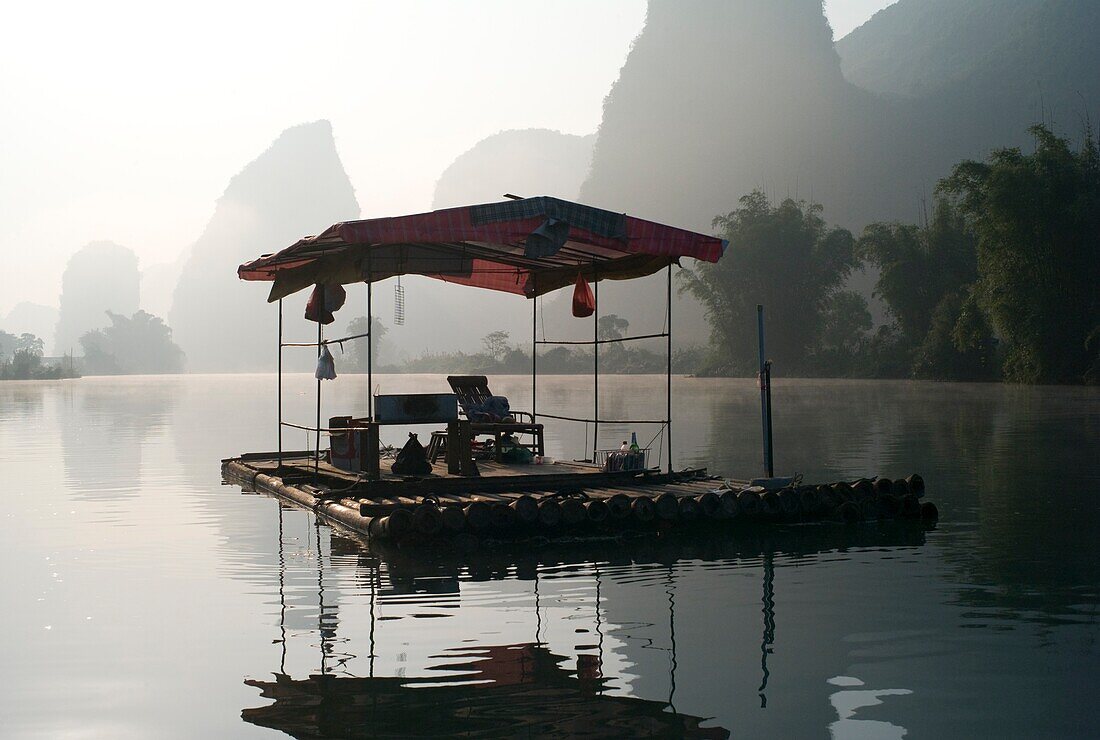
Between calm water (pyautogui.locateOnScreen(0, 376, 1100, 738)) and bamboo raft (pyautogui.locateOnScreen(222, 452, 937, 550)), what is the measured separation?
0.97 ft

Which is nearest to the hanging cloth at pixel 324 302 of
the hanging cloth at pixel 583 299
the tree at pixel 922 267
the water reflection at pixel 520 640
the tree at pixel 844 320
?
the hanging cloth at pixel 583 299

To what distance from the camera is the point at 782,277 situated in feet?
278

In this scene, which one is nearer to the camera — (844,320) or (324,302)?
(324,302)

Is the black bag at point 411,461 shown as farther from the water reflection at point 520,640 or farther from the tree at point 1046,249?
the tree at point 1046,249

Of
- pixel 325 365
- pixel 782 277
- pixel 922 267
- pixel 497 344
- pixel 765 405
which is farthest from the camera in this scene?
pixel 497 344

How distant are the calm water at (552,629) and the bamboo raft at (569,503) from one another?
29 cm

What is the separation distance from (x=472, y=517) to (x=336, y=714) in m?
5.08

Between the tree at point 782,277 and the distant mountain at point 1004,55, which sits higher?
the distant mountain at point 1004,55

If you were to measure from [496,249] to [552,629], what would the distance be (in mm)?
7434

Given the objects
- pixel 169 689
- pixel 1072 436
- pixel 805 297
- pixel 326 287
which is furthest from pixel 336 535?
pixel 805 297

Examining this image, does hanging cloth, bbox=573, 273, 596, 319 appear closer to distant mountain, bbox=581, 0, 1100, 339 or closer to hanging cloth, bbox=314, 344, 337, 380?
hanging cloth, bbox=314, 344, 337, 380

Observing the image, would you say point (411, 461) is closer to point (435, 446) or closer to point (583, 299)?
point (435, 446)

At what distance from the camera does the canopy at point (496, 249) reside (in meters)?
11.2

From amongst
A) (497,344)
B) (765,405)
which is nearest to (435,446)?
(765,405)
